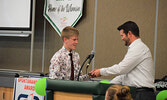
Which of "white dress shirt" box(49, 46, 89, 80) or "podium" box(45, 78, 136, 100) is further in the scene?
"white dress shirt" box(49, 46, 89, 80)

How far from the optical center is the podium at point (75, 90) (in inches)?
65.7

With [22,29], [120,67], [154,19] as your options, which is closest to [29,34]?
[22,29]

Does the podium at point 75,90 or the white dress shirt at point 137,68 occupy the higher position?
the white dress shirt at point 137,68

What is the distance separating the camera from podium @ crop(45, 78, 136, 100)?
1.67 meters

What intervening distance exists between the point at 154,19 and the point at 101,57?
1081mm

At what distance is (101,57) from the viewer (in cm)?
448

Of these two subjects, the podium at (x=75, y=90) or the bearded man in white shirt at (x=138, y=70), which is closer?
the podium at (x=75, y=90)

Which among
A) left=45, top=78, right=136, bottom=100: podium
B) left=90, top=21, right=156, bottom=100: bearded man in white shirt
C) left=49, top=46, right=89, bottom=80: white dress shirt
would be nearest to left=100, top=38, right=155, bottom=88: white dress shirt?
left=90, top=21, right=156, bottom=100: bearded man in white shirt

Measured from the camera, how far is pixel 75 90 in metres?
1.79

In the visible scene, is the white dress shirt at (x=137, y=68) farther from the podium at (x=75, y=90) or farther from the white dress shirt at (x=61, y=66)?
the podium at (x=75, y=90)

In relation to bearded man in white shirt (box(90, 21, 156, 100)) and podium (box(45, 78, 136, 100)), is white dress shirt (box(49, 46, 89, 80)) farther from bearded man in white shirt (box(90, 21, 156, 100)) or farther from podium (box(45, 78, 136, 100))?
podium (box(45, 78, 136, 100))

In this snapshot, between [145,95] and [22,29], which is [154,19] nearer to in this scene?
[145,95]

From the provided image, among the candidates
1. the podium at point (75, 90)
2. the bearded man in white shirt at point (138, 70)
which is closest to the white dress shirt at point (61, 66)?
the bearded man in white shirt at point (138, 70)

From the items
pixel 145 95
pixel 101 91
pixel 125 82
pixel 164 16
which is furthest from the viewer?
pixel 164 16
